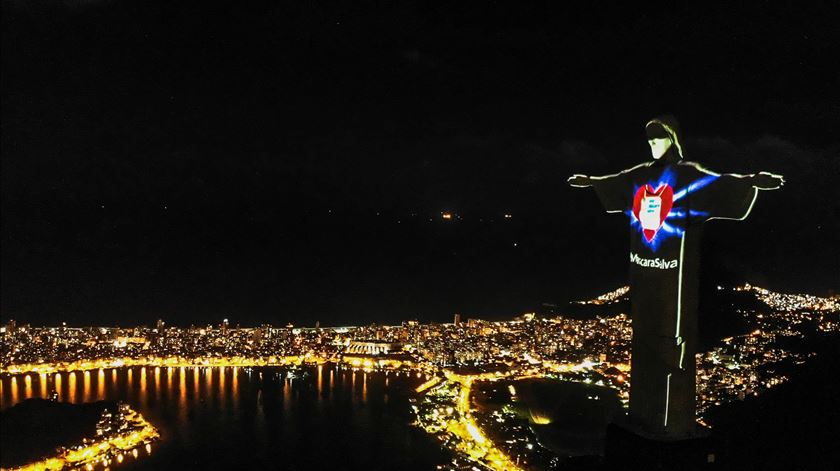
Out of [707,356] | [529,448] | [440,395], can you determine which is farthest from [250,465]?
[707,356]

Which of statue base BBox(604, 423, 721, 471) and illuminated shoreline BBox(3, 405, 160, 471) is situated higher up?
statue base BBox(604, 423, 721, 471)

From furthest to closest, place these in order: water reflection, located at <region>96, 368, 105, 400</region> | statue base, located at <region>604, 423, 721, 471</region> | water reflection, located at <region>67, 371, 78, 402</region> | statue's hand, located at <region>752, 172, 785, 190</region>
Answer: water reflection, located at <region>96, 368, 105, 400</region>, water reflection, located at <region>67, 371, 78, 402</region>, statue base, located at <region>604, 423, 721, 471</region>, statue's hand, located at <region>752, 172, 785, 190</region>

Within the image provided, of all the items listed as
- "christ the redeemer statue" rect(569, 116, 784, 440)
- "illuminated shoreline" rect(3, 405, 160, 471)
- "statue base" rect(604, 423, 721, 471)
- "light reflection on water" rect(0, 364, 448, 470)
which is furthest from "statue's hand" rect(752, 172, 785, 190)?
"illuminated shoreline" rect(3, 405, 160, 471)

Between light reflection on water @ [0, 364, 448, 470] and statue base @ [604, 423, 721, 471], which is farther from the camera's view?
light reflection on water @ [0, 364, 448, 470]

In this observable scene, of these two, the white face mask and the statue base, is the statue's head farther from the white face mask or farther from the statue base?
the statue base

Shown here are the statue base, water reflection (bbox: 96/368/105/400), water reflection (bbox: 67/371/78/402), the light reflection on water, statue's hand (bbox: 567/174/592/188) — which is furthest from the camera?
water reflection (bbox: 96/368/105/400)
